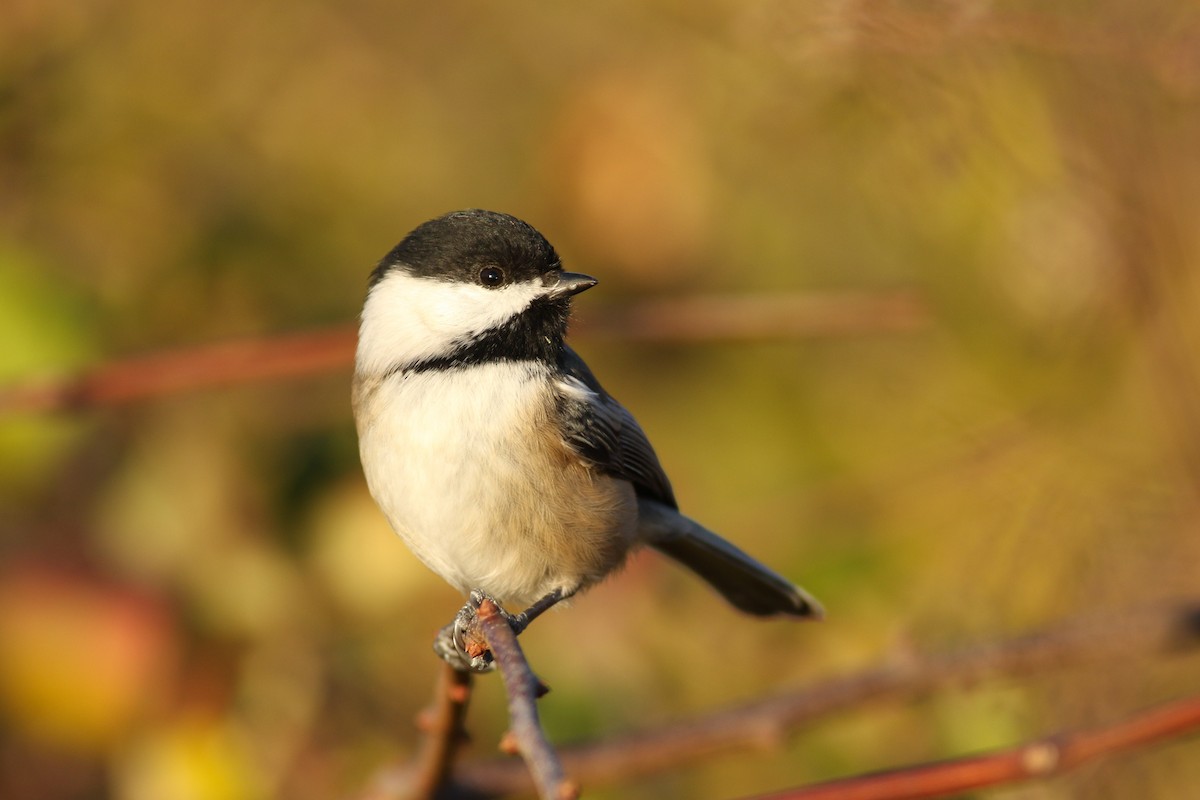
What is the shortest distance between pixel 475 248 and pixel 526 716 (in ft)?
4.44

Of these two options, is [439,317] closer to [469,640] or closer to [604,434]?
[604,434]

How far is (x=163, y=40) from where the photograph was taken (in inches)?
136

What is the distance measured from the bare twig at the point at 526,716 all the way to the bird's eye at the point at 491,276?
2.95 feet

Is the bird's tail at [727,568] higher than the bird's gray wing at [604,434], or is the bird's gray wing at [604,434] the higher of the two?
the bird's gray wing at [604,434]

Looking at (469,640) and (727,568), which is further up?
(727,568)

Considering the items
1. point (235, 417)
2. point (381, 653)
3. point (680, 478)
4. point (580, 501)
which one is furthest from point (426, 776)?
point (680, 478)

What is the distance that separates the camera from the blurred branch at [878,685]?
6.43ft

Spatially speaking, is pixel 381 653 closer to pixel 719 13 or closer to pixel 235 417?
pixel 235 417

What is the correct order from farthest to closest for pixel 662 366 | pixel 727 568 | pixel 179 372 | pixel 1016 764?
pixel 662 366 → pixel 727 568 → pixel 179 372 → pixel 1016 764

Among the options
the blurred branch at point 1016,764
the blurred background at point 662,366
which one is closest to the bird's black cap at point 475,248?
the blurred background at point 662,366

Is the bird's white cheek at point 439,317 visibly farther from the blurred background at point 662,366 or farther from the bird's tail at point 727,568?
the bird's tail at point 727,568

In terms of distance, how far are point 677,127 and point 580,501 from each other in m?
1.63

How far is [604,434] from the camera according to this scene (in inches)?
96.7

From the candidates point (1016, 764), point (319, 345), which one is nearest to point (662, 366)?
point (319, 345)
